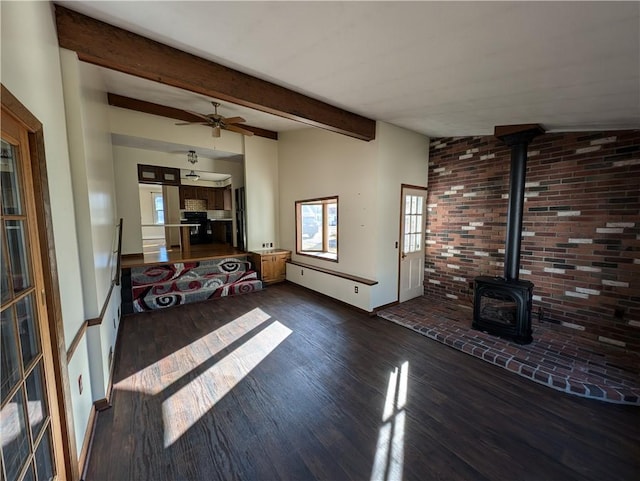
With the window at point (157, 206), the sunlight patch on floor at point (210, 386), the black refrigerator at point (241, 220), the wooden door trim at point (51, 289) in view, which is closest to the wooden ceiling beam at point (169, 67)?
the wooden door trim at point (51, 289)

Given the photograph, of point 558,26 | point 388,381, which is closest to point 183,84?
point 558,26

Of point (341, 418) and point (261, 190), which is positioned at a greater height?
point (261, 190)

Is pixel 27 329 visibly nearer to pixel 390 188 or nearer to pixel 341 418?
pixel 341 418

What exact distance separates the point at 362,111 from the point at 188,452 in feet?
12.6

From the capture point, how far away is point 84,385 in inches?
76.5

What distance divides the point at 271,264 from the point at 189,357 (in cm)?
295

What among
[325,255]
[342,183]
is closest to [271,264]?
[325,255]

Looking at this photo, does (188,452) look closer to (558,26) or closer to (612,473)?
(612,473)

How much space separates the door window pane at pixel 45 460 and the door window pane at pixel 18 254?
81cm

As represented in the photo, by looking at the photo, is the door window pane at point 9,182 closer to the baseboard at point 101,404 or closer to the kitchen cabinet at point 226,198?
the baseboard at point 101,404

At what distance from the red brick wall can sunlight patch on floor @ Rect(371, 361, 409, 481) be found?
2468mm

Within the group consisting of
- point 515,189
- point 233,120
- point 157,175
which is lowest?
point 515,189

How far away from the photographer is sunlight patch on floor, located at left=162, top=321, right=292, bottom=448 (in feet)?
6.71

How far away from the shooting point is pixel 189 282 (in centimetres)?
495
